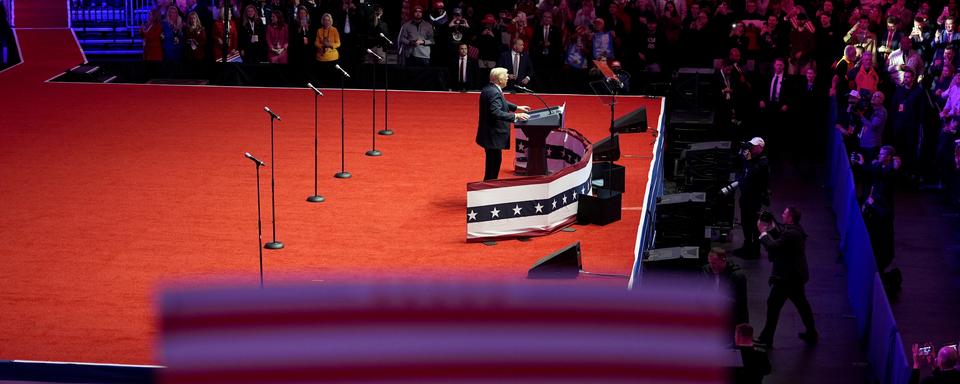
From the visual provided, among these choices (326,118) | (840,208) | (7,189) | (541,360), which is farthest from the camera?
(326,118)

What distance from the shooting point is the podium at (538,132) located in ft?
50.7

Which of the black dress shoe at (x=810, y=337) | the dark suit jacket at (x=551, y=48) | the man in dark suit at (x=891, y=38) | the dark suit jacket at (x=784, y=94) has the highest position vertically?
the man in dark suit at (x=891, y=38)

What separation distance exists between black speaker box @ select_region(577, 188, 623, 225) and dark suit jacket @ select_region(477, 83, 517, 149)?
1.13 meters

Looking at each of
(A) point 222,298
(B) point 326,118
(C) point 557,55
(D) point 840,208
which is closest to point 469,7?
(C) point 557,55

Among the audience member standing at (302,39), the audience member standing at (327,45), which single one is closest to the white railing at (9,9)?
the audience member standing at (302,39)

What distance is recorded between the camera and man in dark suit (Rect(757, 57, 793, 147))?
21125mm

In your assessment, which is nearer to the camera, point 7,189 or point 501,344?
point 501,344

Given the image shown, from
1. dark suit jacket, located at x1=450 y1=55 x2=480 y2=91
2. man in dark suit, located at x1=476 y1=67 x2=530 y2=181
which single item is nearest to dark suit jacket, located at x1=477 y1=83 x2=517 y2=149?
man in dark suit, located at x1=476 y1=67 x2=530 y2=181

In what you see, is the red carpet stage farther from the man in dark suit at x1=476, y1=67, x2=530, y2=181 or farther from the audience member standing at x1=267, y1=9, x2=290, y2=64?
the audience member standing at x1=267, y1=9, x2=290, y2=64

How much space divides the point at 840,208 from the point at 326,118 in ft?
25.9

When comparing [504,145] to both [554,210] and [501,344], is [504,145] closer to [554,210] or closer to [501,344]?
[554,210]

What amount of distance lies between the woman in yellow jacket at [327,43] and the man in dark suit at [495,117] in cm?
881

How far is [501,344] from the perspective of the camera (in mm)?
8102

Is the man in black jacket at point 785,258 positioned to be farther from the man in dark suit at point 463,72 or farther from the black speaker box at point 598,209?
the man in dark suit at point 463,72
